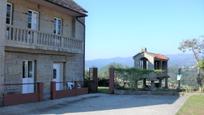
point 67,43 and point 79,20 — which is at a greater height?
point 79,20

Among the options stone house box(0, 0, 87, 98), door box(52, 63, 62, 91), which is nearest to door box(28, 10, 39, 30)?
stone house box(0, 0, 87, 98)

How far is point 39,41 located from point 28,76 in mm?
2748

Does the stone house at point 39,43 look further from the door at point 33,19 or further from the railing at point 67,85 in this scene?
the railing at point 67,85

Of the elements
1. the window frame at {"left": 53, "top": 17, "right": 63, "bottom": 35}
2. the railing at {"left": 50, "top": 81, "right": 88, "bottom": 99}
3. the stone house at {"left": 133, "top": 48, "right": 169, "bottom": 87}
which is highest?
the window frame at {"left": 53, "top": 17, "right": 63, "bottom": 35}

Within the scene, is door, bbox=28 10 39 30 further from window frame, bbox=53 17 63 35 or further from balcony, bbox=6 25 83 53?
window frame, bbox=53 17 63 35

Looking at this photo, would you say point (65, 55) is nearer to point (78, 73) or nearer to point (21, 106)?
point (78, 73)

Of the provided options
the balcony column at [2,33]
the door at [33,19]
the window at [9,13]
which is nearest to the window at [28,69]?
the door at [33,19]

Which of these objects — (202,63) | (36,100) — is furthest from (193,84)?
(36,100)

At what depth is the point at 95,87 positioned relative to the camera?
33.4 metres

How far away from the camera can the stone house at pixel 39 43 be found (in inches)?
911

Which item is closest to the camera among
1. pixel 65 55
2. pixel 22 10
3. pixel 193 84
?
pixel 22 10

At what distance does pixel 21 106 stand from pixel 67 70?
10875 millimetres

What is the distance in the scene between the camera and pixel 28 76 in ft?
88.2

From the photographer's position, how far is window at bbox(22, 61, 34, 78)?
26.4m
